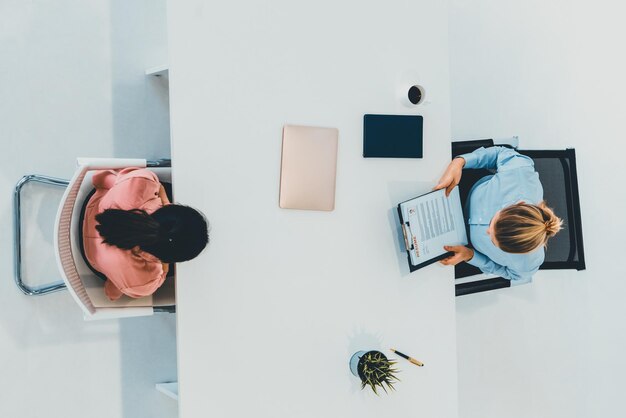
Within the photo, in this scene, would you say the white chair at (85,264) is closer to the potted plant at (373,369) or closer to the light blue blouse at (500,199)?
the potted plant at (373,369)

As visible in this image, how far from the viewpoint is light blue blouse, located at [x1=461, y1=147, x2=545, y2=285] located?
1771mm

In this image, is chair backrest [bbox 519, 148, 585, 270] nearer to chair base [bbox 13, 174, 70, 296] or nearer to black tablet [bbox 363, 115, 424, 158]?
black tablet [bbox 363, 115, 424, 158]

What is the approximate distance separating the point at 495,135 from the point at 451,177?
1.00 metres

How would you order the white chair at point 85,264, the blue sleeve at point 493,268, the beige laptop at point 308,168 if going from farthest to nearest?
the blue sleeve at point 493,268, the beige laptop at point 308,168, the white chair at point 85,264

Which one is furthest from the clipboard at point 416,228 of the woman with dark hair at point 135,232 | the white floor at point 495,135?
the white floor at point 495,135

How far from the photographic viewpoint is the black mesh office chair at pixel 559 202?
2.04m

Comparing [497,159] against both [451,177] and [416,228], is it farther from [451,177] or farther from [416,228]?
[416,228]

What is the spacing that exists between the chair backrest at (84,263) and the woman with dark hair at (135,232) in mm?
33

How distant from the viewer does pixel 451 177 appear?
1717 millimetres

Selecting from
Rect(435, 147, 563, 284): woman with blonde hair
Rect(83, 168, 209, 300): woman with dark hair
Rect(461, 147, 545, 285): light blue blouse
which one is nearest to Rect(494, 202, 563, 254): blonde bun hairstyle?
Rect(435, 147, 563, 284): woman with blonde hair

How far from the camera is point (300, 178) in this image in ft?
5.31

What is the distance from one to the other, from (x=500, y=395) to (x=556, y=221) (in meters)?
1.32

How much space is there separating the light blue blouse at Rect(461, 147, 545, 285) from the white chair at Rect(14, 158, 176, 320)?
3.40ft

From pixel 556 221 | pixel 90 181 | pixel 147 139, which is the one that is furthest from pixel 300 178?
pixel 147 139
